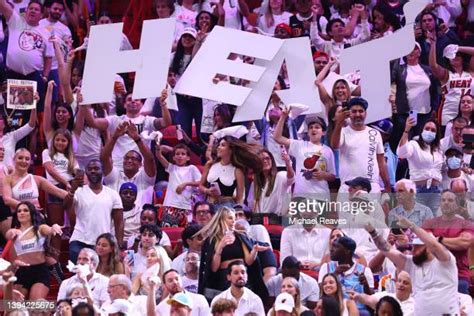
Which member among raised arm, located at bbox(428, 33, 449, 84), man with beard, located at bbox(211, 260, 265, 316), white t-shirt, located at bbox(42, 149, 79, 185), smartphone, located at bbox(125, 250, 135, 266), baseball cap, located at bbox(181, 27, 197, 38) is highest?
baseball cap, located at bbox(181, 27, 197, 38)

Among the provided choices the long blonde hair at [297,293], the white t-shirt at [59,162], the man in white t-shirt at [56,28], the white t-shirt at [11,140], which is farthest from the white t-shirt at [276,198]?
the man in white t-shirt at [56,28]

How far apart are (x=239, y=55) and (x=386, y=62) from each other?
1743mm

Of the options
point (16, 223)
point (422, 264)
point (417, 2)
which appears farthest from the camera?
point (417, 2)

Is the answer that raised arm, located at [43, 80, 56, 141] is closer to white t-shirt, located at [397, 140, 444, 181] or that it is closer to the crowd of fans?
the crowd of fans

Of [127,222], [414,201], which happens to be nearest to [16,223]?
[127,222]

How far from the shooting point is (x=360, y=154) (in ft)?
64.5

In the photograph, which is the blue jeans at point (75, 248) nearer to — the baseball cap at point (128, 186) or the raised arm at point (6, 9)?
the baseball cap at point (128, 186)

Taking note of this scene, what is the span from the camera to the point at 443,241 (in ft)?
55.7

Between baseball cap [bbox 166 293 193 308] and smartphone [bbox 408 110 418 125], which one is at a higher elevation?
smartphone [bbox 408 110 418 125]

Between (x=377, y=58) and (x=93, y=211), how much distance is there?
13.2 ft

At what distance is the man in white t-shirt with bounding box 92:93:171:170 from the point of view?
819 inches

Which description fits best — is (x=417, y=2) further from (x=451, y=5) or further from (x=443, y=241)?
(x=443, y=241)

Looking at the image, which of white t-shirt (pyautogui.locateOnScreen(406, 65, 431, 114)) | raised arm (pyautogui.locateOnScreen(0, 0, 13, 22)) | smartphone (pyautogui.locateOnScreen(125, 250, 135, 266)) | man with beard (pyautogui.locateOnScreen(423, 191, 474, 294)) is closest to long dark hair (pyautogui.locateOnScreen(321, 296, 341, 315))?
man with beard (pyautogui.locateOnScreen(423, 191, 474, 294))

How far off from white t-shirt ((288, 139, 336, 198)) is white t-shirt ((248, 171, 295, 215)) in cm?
10
